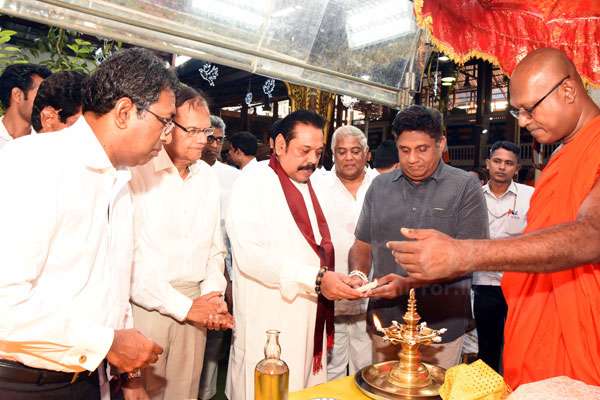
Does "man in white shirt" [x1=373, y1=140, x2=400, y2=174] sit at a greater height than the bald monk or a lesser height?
greater

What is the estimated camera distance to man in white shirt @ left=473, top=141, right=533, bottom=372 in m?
4.39

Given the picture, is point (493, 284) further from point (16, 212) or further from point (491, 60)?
point (16, 212)

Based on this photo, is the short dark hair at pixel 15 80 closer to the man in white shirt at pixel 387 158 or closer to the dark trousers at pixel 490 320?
the man in white shirt at pixel 387 158

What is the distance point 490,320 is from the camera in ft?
14.4

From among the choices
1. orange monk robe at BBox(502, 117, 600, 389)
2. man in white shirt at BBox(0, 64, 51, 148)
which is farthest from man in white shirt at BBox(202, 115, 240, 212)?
orange monk robe at BBox(502, 117, 600, 389)

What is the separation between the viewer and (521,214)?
15.1 ft

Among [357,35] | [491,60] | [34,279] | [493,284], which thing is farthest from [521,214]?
[34,279]

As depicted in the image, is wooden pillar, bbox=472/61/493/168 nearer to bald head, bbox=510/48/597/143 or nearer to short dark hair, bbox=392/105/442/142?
short dark hair, bbox=392/105/442/142

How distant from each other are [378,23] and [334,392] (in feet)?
6.31

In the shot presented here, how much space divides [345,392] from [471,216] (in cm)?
138

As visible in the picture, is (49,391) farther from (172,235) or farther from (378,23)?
(378,23)

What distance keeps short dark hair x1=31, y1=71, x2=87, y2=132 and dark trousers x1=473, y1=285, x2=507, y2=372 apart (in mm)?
3760

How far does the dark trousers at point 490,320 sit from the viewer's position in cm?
438

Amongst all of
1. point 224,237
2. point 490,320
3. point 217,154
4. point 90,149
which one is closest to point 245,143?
point 217,154
